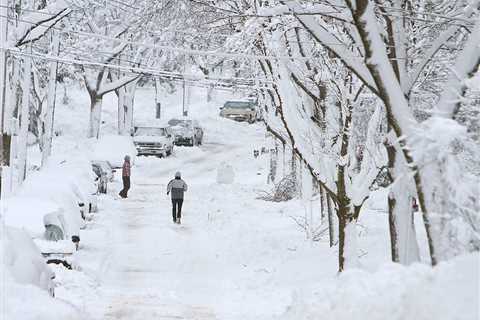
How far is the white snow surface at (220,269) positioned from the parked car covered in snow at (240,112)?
90.6ft

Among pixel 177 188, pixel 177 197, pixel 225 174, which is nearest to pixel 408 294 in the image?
pixel 177 197

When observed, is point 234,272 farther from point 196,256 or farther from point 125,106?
point 125,106

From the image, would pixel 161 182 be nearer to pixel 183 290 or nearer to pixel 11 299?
pixel 183 290

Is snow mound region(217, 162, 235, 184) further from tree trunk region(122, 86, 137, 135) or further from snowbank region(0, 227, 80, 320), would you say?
snowbank region(0, 227, 80, 320)

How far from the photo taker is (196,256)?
2017 cm

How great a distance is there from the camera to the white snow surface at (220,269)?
6719 mm

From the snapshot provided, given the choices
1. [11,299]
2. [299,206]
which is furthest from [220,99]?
[11,299]

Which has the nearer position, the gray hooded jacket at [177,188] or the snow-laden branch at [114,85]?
the gray hooded jacket at [177,188]

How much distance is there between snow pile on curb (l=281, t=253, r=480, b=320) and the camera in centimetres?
595

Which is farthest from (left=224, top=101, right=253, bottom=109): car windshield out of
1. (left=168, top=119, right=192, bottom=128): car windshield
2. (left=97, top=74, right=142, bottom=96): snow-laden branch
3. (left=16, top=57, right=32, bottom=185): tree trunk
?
(left=16, top=57, right=32, bottom=185): tree trunk

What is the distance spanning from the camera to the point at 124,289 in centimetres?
1568

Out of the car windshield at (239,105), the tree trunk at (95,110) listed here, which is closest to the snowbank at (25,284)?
the tree trunk at (95,110)

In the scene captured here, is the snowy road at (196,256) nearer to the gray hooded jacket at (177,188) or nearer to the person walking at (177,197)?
the person walking at (177,197)

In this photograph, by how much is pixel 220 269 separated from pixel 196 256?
1663 millimetres
